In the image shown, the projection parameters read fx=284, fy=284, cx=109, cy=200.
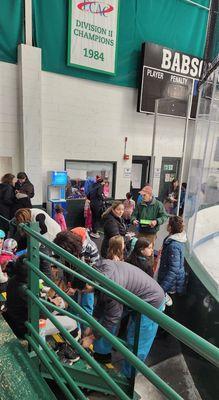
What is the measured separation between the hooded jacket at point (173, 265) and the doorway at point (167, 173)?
6.46 meters

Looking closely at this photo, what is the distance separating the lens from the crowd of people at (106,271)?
2.11 metres

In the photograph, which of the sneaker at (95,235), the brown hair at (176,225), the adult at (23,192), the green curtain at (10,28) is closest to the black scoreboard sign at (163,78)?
the green curtain at (10,28)

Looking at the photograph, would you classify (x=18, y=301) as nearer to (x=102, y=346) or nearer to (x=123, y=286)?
(x=123, y=286)

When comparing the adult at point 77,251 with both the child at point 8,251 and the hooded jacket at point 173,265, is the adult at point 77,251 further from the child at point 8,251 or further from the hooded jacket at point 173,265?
the child at point 8,251

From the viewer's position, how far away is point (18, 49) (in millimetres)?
6262

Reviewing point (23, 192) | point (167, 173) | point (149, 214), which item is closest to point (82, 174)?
point (23, 192)

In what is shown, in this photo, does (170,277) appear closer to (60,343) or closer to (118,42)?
(60,343)

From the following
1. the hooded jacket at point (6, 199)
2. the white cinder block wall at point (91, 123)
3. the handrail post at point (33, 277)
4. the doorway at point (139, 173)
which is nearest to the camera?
the handrail post at point (33, 277)

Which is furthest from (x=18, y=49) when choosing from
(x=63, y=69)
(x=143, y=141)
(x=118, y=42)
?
(x=143, y=141)

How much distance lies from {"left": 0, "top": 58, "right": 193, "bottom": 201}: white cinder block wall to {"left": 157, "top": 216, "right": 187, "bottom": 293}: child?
474 centimetres

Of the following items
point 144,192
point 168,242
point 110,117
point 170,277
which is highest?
point 110,117

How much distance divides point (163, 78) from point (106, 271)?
7.40 m

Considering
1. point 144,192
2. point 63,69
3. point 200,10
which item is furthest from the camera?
point 200,10

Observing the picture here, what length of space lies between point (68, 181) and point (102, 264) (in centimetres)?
558
